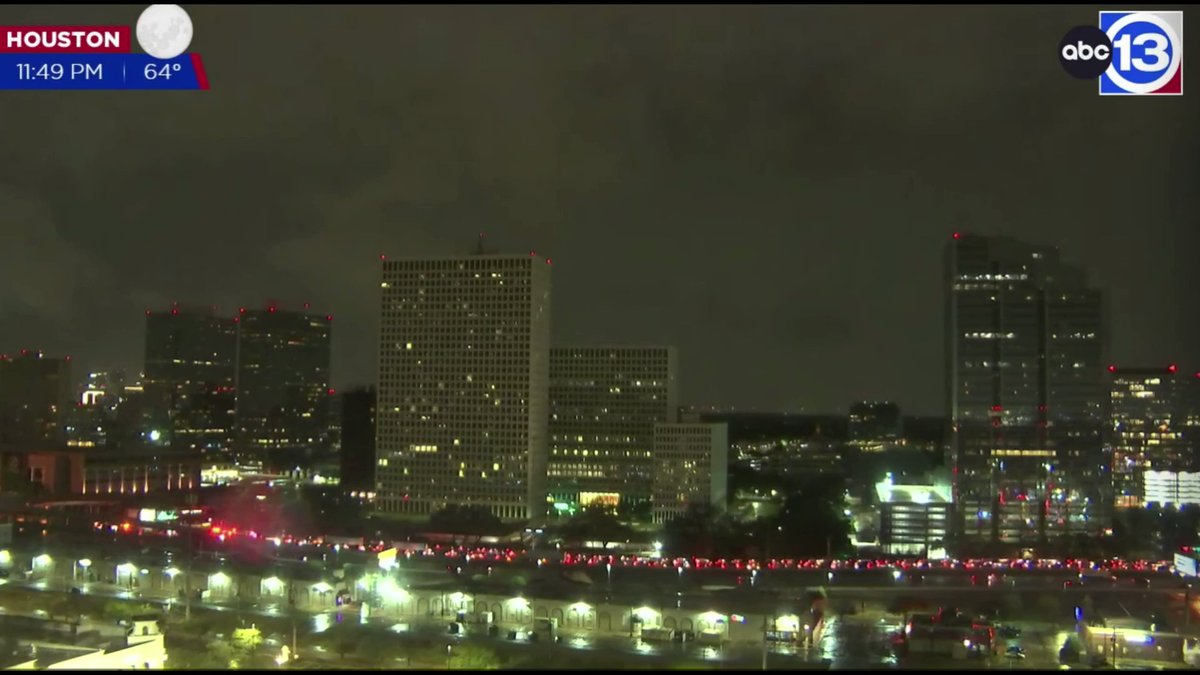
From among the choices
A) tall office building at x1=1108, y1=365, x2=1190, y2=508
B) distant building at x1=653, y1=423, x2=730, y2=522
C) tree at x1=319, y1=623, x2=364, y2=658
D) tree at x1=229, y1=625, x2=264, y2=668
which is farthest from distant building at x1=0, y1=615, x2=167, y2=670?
tall office building at x1=1108, y1=365, x2=1190, y2=508

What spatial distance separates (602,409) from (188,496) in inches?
274

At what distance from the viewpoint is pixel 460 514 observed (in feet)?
45.5

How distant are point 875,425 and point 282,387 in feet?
43.6

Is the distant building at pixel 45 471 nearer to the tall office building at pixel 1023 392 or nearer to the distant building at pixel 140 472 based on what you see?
the distant building at pixel 140 472

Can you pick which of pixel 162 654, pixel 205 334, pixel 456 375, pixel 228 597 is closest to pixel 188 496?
pixel 456 375

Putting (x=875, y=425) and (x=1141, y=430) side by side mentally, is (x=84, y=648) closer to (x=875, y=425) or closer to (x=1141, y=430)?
(x=1141, y=430)

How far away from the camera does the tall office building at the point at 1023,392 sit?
11.9 m

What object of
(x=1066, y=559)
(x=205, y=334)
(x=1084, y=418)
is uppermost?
(x=205, y=334)

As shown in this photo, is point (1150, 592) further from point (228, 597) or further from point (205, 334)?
point (205, 334)

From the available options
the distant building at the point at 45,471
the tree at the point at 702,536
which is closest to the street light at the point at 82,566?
the tree at the point at 702,536

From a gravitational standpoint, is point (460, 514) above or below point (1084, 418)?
below

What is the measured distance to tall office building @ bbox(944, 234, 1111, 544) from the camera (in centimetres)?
1190

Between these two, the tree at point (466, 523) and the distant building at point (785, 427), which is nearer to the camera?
the tree at point (466, 523)

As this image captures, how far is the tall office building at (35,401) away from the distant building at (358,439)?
472 cm
